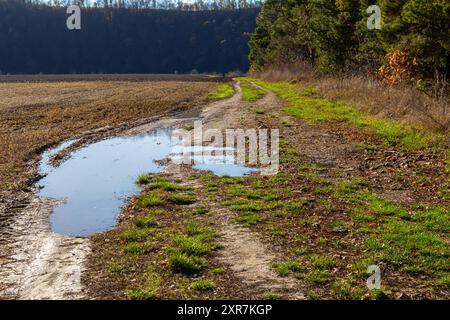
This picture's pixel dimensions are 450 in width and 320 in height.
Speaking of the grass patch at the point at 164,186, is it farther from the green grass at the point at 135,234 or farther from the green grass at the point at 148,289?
the green grass at the point at 148,289

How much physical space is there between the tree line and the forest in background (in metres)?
121

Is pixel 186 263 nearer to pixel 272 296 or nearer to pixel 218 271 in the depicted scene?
pixel 218 271

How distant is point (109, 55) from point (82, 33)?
14308 mm

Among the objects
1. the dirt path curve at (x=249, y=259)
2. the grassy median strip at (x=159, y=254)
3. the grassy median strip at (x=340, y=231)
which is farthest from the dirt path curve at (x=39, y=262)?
the grassy median strip at (x=340, y=231)

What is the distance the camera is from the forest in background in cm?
17650

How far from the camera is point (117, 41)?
188 metres

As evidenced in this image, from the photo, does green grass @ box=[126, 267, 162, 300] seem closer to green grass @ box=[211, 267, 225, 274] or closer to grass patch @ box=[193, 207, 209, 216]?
green grass @ box=[211, 267, 225, 274]

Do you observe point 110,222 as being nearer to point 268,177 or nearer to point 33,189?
point 33,189

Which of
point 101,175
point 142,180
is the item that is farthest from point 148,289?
point 101,175

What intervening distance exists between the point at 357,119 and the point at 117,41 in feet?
588

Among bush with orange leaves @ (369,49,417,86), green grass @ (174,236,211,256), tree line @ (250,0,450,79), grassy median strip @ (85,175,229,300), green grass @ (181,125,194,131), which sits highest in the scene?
tree line @ (250,0,450,79)

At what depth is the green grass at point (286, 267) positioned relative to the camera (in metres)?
6.48

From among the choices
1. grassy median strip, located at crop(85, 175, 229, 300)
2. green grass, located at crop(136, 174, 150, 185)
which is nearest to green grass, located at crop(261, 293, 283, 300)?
grassy median strip, located at crop(85, 175, 229, 300)

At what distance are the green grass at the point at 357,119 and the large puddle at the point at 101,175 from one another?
16.6 feet
